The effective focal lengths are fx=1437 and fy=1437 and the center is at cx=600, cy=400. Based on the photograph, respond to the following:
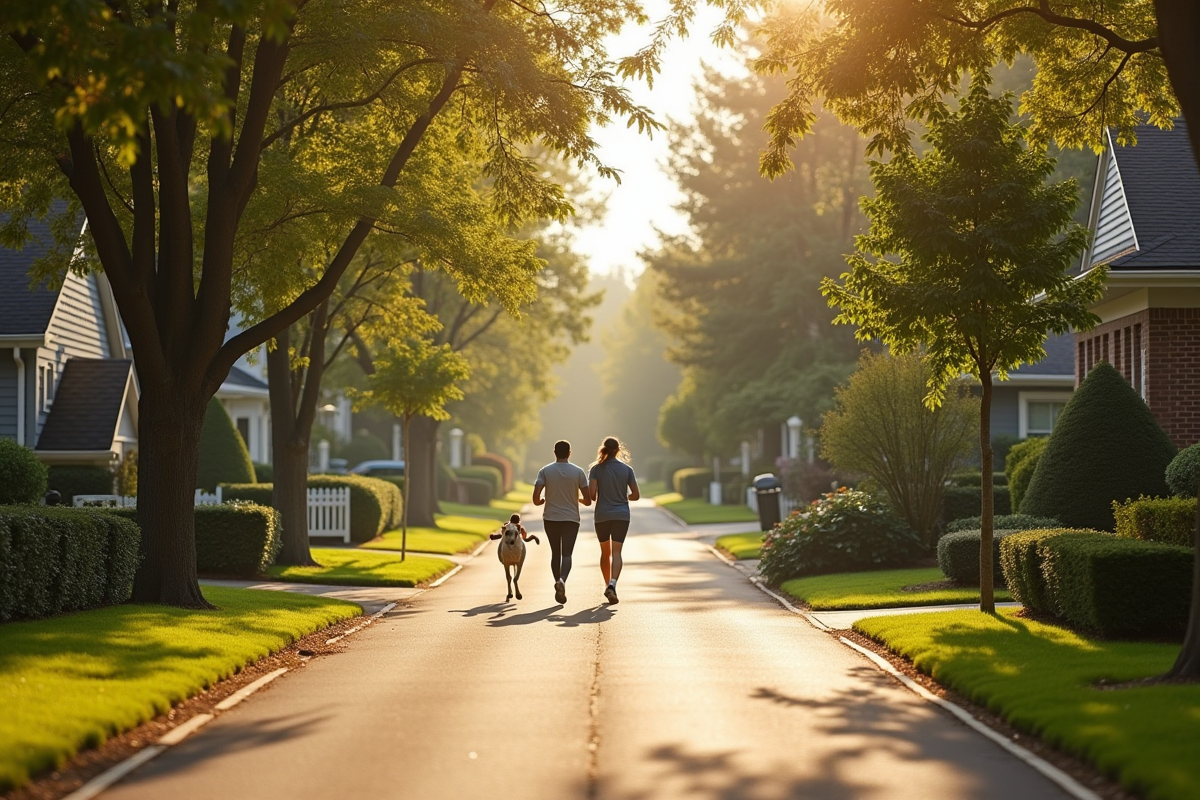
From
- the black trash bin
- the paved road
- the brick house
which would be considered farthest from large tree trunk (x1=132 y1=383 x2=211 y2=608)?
the black trash bin

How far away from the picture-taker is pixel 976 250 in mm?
15336

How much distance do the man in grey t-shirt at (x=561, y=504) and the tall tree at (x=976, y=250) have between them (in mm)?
4425

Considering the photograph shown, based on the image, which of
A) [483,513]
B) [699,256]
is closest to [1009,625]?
[483,513]

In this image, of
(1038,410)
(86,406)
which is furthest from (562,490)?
(1038,410)

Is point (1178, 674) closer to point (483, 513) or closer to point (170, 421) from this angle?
point (170, 421)

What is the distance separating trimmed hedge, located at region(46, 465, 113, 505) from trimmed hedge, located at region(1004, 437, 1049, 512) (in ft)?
60.4

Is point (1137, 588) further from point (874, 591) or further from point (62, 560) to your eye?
point (62, 560)

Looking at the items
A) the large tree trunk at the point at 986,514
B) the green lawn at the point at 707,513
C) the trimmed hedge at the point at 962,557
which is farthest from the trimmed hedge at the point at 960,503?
the green lawn at the point at 707,513

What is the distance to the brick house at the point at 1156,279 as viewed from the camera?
2181cm

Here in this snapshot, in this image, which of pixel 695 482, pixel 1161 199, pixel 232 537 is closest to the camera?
pixel 1161 199

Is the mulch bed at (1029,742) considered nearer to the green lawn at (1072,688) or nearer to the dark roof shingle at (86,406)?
the green lawn at (1072,688)

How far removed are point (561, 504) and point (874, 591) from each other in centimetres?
497

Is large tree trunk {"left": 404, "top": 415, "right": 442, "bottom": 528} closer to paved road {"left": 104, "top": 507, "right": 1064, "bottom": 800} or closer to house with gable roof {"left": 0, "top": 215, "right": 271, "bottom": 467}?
house with gable roof {"left": 0, "top": 215, "right": 271, "bottom": 467}

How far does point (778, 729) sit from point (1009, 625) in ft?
20.6
